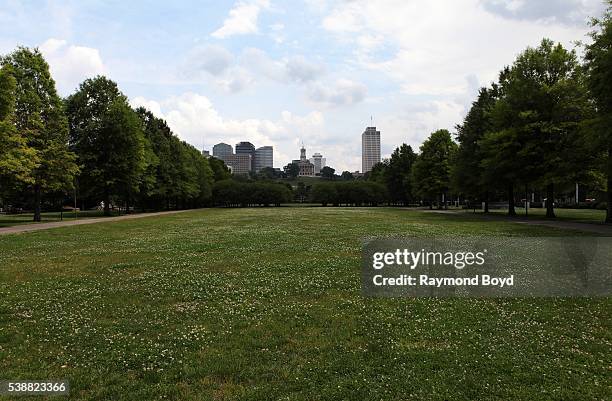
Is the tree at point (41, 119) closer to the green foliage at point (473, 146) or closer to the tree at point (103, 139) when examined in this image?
the tree at point (103, 139)

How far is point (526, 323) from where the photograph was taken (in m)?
8.05

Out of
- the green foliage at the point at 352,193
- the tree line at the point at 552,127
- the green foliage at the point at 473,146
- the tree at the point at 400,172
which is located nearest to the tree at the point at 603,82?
the tree line at the point at 552,127

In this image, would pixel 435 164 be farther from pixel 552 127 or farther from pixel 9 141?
pixel 9 141

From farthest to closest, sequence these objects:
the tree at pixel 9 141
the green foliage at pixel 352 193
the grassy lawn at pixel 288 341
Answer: the green foliage at pixel 352 193 → the tree at pixel 9 141 → the grassy lawn at pixel 288 341

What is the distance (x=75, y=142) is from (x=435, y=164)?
57152 mm

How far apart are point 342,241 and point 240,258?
716 centimetres

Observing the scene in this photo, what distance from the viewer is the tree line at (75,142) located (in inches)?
1421

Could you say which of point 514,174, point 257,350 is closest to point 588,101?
point 514,174

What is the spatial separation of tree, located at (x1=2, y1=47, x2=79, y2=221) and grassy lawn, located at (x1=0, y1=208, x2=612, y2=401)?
34370mm

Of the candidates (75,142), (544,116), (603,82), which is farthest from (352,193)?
(603,82)

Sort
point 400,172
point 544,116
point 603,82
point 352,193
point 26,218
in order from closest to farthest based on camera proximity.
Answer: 1. point 603,82
2. point 544,116
3. point 26,218
4. point 400,172
5. point 352,193

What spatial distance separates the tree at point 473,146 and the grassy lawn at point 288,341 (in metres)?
45.7

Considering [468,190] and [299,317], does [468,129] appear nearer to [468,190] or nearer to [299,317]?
[468,190]

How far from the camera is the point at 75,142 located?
174 ft
